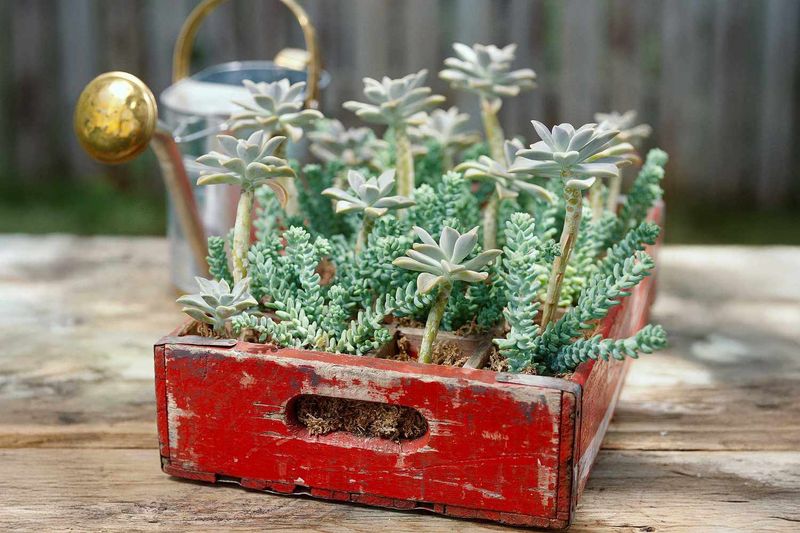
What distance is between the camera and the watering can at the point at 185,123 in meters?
1.06

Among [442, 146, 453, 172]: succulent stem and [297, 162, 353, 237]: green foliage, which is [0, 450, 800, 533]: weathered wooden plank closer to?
[297, 162, 353, 237]: green foliage

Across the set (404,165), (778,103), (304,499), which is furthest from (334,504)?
(778,103)

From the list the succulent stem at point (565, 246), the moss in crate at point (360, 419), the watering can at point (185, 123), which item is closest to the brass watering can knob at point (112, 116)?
the watering can at point (185, 123)

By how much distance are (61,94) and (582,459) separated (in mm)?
2863

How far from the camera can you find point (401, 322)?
1.00m

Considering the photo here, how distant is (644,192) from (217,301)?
488 millimetres

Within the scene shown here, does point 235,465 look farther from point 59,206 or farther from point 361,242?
point 59,206

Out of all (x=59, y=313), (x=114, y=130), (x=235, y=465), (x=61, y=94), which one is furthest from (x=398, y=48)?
(x=235, y=465)

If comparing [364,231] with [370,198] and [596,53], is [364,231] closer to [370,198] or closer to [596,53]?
[370,198]

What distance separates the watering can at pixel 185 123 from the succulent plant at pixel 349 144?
0.33 feet

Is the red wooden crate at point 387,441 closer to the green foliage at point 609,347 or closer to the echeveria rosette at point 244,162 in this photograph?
the green foliage at point 609,347

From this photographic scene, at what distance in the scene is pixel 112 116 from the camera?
3.46 feet

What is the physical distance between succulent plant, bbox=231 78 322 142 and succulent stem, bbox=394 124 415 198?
0.13 meters

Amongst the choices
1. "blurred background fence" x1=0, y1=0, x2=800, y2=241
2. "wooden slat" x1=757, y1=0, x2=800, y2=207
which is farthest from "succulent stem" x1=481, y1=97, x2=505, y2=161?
Result: "wooden slat" x1=757, y1=0, x2=800, y2=207
